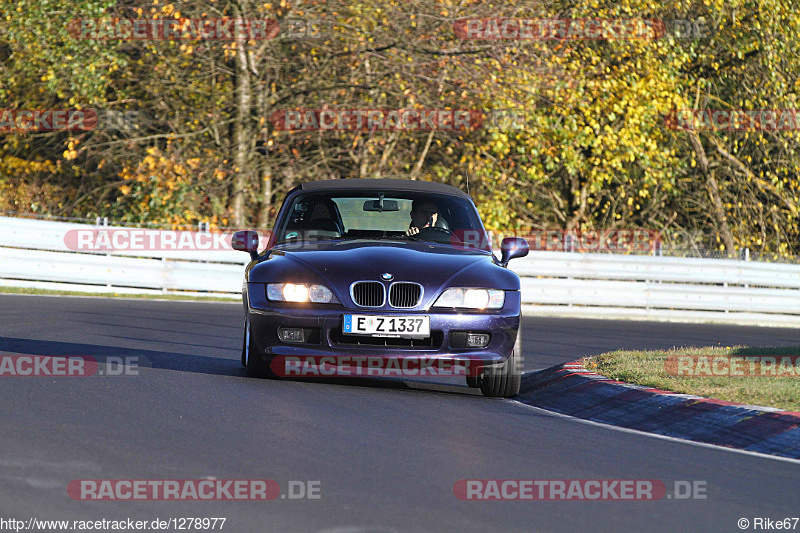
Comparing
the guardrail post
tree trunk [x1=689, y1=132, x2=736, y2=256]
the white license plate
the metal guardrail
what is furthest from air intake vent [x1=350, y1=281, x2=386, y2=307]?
tree trunk [x1=689, y1=132, x2=736, y2=256]

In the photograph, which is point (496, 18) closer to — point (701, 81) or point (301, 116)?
point (301, 116)

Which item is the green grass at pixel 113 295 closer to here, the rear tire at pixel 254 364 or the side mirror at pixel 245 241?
the side mirror at pixel 245 241

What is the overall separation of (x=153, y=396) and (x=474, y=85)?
1699cm

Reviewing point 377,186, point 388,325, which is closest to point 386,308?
point 388,325

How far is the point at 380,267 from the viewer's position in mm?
8516

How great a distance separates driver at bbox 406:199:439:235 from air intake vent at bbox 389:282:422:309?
1.35m

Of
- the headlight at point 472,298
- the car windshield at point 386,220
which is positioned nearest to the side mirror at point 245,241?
the car windshield at point 386,220

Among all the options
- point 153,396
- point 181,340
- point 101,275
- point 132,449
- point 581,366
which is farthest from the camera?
A: point 101,275

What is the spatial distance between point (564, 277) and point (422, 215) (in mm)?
13566

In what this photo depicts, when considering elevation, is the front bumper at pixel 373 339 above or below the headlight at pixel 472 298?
below

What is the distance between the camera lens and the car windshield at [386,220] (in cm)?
972

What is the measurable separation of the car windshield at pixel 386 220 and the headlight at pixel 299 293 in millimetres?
1100

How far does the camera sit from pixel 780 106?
28172 mm

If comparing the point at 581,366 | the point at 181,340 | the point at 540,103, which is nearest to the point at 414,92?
the point at 540,103
